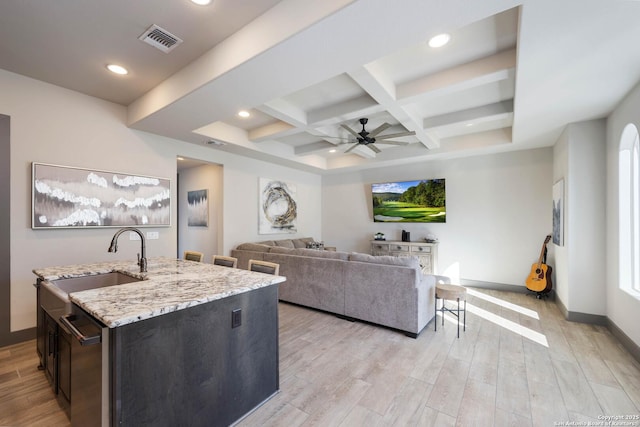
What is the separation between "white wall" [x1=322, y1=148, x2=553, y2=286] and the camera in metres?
4.87

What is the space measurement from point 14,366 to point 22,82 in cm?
293

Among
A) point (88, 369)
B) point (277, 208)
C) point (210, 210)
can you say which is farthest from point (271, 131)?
point (88, 369)

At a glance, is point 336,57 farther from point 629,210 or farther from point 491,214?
point 491,214

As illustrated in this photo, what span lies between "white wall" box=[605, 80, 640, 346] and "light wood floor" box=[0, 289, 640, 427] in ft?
0.92

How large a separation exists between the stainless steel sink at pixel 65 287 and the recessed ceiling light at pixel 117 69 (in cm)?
210

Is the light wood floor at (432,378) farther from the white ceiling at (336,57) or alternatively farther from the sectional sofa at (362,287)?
the white ceiling at (336,57)

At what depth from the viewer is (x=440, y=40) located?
236 centimetres

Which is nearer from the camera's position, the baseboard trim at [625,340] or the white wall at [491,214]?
the baseboard trim at [625,340]

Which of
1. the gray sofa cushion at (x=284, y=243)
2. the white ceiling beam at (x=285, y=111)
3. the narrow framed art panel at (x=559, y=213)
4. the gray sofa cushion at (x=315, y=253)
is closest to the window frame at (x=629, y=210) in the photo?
Answer: the narrow framed art panel at (x=559, y=213)

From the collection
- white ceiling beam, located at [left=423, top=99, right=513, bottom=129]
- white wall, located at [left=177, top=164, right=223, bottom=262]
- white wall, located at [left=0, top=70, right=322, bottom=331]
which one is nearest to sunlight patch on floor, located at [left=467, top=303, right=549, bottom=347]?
white ceiling beam, located at [left=423, top=99, right=513, bottom=129]

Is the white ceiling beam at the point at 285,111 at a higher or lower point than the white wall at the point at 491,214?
higher

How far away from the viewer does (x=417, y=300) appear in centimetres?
306

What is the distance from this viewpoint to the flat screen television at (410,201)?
5680 mm

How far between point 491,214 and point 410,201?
1550 mm
